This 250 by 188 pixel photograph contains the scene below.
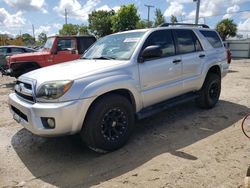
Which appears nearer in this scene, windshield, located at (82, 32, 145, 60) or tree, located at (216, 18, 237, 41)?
windshield, located at (82, 32, 145, 60)

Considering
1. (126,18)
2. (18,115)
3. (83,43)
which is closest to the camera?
(18,115)

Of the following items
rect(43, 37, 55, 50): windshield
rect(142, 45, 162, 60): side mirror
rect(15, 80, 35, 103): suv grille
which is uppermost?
rect(43, 37, 55, 50): windshield

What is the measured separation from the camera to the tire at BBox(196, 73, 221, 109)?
6.17 meters

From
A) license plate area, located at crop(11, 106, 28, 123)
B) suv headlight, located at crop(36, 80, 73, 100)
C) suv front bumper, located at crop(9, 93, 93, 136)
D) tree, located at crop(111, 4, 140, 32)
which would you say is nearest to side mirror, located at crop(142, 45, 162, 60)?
suv front bumper, located at crop(9, 93, 93, 136)

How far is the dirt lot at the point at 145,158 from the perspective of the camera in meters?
3.44

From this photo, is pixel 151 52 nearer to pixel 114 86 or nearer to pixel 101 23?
pixel 114 86

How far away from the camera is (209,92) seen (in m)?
6.30

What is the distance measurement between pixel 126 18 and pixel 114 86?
3483 cm

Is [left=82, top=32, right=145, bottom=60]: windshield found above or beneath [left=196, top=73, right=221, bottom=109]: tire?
above

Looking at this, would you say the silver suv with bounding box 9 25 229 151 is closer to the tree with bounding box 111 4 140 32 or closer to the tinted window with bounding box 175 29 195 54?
the tinted window with bounding box 175 29 195 54

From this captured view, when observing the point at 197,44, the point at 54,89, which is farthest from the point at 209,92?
the point at 54,89

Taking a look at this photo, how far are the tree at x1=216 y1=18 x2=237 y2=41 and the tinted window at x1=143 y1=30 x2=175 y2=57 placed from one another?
32.8 metres

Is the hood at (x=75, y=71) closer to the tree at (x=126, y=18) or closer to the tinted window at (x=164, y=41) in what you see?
the tinted window at (x=164, y=41)

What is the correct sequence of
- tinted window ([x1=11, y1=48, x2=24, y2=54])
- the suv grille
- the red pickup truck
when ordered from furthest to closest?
tinted window ([x1=11, y1=48, x2=24, y2=54])
the red pickup truck
the suv grille
